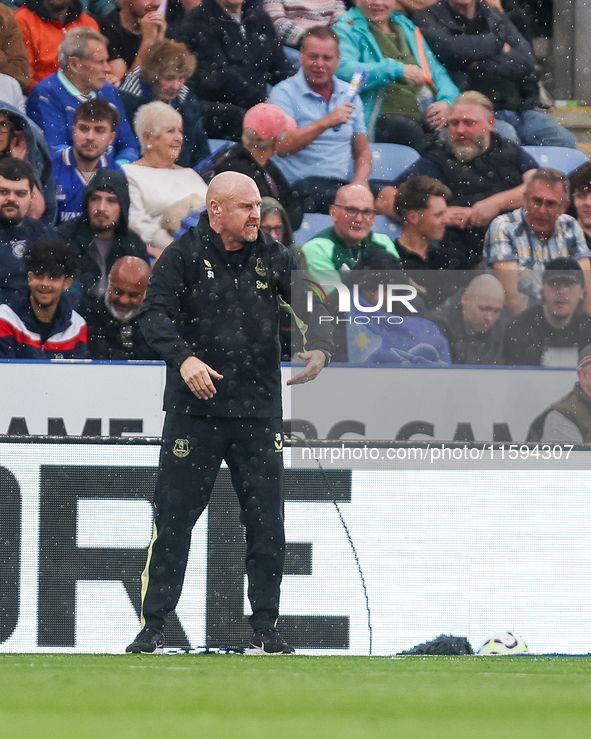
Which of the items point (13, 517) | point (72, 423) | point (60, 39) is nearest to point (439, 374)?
point (72, 423)

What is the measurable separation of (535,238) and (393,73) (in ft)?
4.94

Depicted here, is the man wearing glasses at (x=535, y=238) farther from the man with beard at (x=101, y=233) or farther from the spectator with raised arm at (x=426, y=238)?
the man with beard at (x=101, y=233)

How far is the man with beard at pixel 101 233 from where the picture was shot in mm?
5930

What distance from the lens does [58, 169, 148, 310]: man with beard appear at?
19.5 feet

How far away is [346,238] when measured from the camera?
6.10m

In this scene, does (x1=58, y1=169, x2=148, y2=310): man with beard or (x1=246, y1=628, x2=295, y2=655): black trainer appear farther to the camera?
(x1=58, y1=169, x2=148, y2=310): man with beard

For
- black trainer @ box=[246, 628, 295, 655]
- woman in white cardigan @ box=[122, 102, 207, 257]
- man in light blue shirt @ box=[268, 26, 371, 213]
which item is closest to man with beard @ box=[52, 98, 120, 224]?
woman in white cardigan @ box=[122, 102, 207, 257]

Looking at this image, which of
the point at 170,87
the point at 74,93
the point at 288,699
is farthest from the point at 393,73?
the point at 288,699

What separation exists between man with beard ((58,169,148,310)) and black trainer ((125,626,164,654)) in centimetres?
251

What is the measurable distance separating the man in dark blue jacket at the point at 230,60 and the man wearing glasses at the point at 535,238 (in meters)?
1.74

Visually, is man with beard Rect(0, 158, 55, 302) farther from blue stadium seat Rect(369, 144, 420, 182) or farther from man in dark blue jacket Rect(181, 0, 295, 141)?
blue stadium seat Rect(369, 144, 420, 182)

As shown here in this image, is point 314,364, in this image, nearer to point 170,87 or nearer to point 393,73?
point 170,87

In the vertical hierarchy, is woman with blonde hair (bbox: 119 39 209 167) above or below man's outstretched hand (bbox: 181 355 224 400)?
above

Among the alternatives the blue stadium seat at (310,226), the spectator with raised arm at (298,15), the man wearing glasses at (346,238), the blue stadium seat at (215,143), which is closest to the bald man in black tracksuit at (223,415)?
the man wearing glasses at (346,238)
